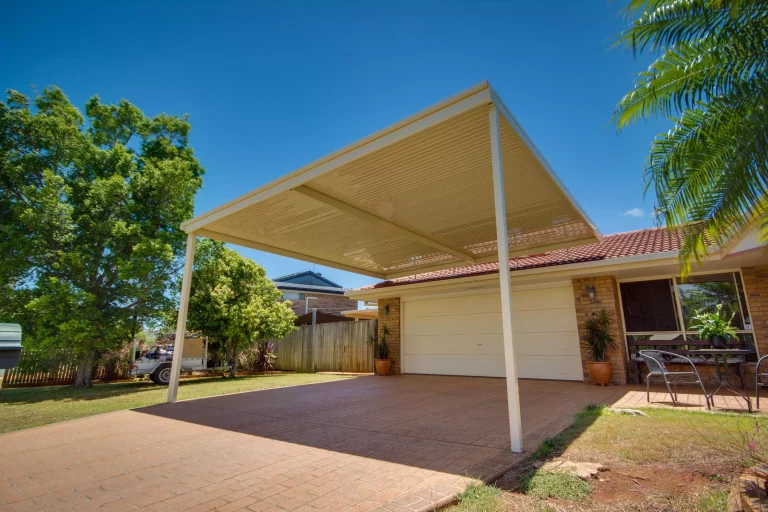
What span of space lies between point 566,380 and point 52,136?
16260mm

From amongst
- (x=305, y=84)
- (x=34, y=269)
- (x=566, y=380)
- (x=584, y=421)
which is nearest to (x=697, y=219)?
(x=584, y=421)

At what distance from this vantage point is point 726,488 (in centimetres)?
256

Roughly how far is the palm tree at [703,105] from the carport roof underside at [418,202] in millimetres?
1518

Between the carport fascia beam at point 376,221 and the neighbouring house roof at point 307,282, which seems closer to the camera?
the carport fascia beam at point 376,221

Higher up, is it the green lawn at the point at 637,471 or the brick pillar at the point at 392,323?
the brick pillar at the point at 392,323

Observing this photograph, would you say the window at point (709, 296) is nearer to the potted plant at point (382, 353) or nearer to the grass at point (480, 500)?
the potted plant at point (382, 353)

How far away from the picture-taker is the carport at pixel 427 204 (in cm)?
452

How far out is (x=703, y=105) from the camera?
4.00 metres

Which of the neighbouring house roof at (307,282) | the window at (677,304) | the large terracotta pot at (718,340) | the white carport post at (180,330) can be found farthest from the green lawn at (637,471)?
the neighbouring house roof at (307,282)

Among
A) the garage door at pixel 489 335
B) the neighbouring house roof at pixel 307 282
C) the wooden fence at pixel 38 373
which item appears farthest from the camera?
the neighbouring house roof at pixel 307 282

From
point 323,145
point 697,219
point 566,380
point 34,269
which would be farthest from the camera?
point 323,145

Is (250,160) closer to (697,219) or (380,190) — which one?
(380,190)

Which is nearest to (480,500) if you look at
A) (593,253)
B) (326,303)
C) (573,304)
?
(573,304)

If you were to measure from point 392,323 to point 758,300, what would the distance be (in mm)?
9155
